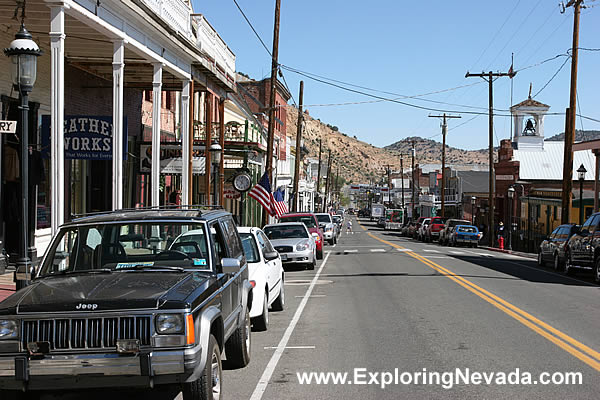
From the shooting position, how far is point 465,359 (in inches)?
356

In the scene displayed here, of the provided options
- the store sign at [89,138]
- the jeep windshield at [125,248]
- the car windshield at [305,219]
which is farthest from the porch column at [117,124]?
the car windshield at [305,219]

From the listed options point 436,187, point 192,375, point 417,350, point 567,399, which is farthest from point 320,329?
point 436,187

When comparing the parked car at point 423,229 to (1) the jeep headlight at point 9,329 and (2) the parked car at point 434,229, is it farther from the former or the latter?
(1) the jeep headlight at point 9,329

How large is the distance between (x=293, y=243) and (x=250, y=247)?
34.7 feet

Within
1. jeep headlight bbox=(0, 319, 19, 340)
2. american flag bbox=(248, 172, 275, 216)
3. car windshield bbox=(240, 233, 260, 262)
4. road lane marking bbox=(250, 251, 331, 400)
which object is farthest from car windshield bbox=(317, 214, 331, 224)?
jeep headlight bbox=(0, 319, 19, 340)

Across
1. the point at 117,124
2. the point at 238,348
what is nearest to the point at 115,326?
the point at 238,348

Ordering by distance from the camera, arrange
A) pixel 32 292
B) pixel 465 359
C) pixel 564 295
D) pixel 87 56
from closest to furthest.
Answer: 1. pixel 32 292
2. pixel 465 359
3. pixel 564 295
4. pixel 87 56

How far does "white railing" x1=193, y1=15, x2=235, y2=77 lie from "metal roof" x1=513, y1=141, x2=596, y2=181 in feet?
134

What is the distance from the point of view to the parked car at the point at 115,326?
5.62 meters

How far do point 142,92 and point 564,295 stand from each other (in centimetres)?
1594

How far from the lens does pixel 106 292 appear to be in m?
6.05

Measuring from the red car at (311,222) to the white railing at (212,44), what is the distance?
687 centimetres

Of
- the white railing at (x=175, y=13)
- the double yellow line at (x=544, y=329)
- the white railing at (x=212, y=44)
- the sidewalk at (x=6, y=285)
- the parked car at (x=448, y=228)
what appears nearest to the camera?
the double yellow line at (x=544, y=329)

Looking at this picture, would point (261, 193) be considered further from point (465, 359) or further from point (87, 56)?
point (465, 359)
